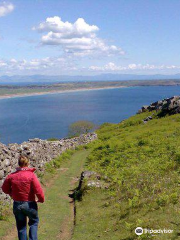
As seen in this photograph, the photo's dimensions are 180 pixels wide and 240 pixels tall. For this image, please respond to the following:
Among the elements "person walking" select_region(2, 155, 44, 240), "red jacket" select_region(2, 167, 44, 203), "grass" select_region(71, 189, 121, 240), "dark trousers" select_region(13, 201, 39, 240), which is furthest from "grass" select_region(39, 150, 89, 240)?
"red jacket" select_region(2, 167, 44, 203)

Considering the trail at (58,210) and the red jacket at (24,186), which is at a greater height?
the red jacket at (24,186)

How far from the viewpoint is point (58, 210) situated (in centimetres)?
1891

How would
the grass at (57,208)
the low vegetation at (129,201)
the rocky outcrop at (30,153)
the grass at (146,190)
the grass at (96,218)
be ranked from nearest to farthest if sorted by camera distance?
the grass at (146,190) < the low vegetation at (129,201) < the grass at (96,218) < the grass at (57,208) < the rocky outcrop at (30,153)

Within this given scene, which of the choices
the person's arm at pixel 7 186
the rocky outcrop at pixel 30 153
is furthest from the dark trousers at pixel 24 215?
the rocky outcrop at pixel 30 153

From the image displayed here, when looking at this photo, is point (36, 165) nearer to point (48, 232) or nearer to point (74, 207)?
point (74, 207)

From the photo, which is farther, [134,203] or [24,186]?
[134,203]

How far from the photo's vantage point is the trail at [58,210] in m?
14.9

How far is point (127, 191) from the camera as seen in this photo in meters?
18.4

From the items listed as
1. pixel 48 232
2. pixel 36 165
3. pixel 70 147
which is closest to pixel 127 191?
pixel 48 232

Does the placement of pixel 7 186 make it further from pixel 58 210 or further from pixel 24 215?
pixel 58 210

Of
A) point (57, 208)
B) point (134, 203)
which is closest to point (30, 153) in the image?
point (57, 208)

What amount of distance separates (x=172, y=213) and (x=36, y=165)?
17.7 metres

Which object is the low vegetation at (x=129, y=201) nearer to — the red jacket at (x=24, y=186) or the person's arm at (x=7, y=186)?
the red jacket at (x=24, y=186)

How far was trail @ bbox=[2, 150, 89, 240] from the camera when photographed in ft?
49.0
